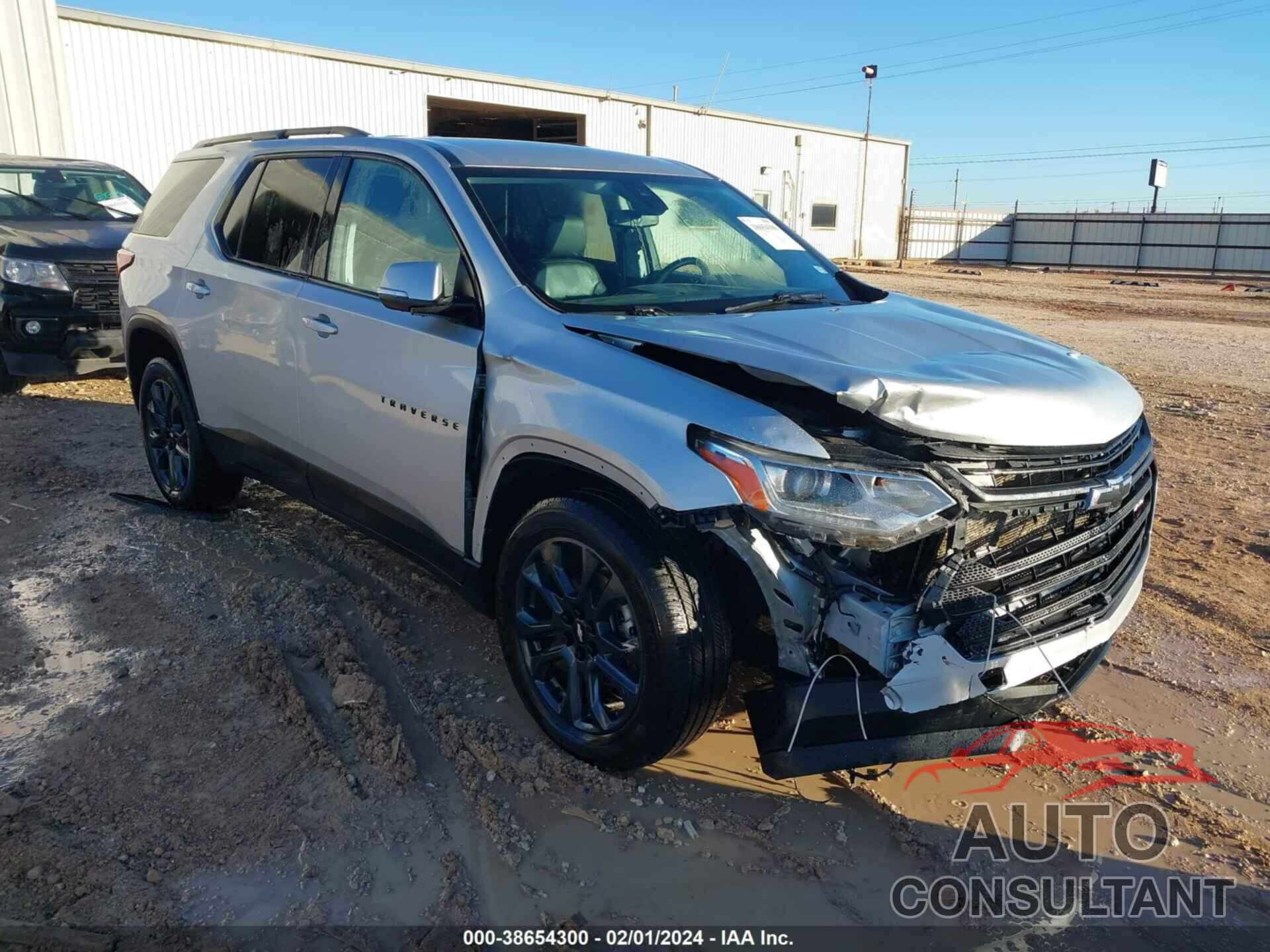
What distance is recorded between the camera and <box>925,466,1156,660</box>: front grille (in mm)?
2477

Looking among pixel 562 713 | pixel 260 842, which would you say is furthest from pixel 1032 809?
pixel 260 842

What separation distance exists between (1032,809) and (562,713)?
1491mm

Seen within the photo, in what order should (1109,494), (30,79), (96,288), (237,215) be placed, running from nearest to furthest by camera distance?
(1109,494) < (237,215) < (96,288) < (30,79)

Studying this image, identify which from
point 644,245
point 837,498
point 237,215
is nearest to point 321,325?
point 237,215

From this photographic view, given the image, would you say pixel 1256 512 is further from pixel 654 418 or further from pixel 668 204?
pixel 654 418

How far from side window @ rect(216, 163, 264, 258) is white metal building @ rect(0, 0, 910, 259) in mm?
11298

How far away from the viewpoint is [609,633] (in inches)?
113

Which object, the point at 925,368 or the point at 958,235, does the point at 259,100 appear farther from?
the point at 958,235

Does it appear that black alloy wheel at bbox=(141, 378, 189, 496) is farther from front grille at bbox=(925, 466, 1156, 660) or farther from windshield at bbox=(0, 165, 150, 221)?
windshield at bbox=(0, 165, 150, 221)

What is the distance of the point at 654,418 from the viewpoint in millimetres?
Result: 2627

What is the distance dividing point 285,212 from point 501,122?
75.9 feet

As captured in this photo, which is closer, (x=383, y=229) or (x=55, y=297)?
(x=383, y=229)

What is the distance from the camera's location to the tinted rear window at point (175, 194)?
197 inches

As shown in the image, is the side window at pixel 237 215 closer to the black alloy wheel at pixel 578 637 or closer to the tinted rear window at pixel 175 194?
the tinted rear window at pixel 175 194
